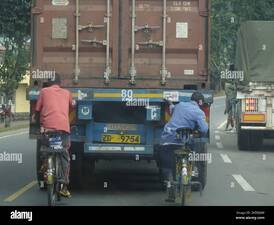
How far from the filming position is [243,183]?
1342cm

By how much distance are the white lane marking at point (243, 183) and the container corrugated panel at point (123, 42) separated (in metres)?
2.17

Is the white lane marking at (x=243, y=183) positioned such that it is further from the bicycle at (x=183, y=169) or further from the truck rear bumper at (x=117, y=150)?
the bicycle at (x=183, y=169)

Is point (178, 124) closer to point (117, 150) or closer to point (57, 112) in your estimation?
point (117, 150)

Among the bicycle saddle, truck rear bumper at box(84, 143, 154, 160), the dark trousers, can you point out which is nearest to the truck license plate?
truck rear bumper at box(84, 143, 154, 160)

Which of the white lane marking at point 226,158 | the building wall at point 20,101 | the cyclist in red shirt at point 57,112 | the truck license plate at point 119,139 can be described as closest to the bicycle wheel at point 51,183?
the cyclist in red shirt at point 57,112

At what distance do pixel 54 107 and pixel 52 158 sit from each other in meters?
0.69

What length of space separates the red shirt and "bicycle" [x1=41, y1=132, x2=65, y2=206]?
0.14 meters

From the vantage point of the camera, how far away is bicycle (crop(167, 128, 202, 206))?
1024 cm

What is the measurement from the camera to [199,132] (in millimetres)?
10570

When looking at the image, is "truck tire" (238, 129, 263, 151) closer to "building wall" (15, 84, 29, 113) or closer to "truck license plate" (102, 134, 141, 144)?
"truck license plate" (102, 134, 141, 144)
